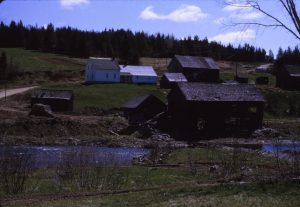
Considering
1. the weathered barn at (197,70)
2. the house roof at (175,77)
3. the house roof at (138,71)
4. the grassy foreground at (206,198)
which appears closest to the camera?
the grassy foreground at (206,198)

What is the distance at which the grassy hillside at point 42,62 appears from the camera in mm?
107669

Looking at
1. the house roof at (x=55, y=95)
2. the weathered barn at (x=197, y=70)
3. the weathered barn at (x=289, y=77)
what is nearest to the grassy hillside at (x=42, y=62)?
the weathered barn at (x=197, y=70)

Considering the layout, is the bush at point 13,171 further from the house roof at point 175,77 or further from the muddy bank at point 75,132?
the house roof at point 175,77

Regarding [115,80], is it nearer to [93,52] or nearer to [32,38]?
[93,52]

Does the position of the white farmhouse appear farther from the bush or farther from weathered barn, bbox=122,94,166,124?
the bush

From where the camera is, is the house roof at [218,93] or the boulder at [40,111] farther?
the boulder at [40,111]

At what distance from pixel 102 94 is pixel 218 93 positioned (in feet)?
80.6

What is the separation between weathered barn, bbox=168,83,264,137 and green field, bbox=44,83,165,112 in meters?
13.2

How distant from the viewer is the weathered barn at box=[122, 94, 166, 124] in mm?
65938

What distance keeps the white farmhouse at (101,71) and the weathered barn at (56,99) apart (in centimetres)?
2664

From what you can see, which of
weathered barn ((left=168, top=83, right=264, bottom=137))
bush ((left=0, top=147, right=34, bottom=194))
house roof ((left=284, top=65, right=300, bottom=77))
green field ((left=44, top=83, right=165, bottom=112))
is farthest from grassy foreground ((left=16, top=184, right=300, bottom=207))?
house roof ((left=284, top=65, right=300, bottom=77))

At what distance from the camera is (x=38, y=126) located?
5591cm

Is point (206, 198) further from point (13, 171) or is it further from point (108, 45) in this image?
point (108, 45)

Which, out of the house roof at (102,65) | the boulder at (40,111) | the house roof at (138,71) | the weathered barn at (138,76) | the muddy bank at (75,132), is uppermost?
the house roof at (102,65)
